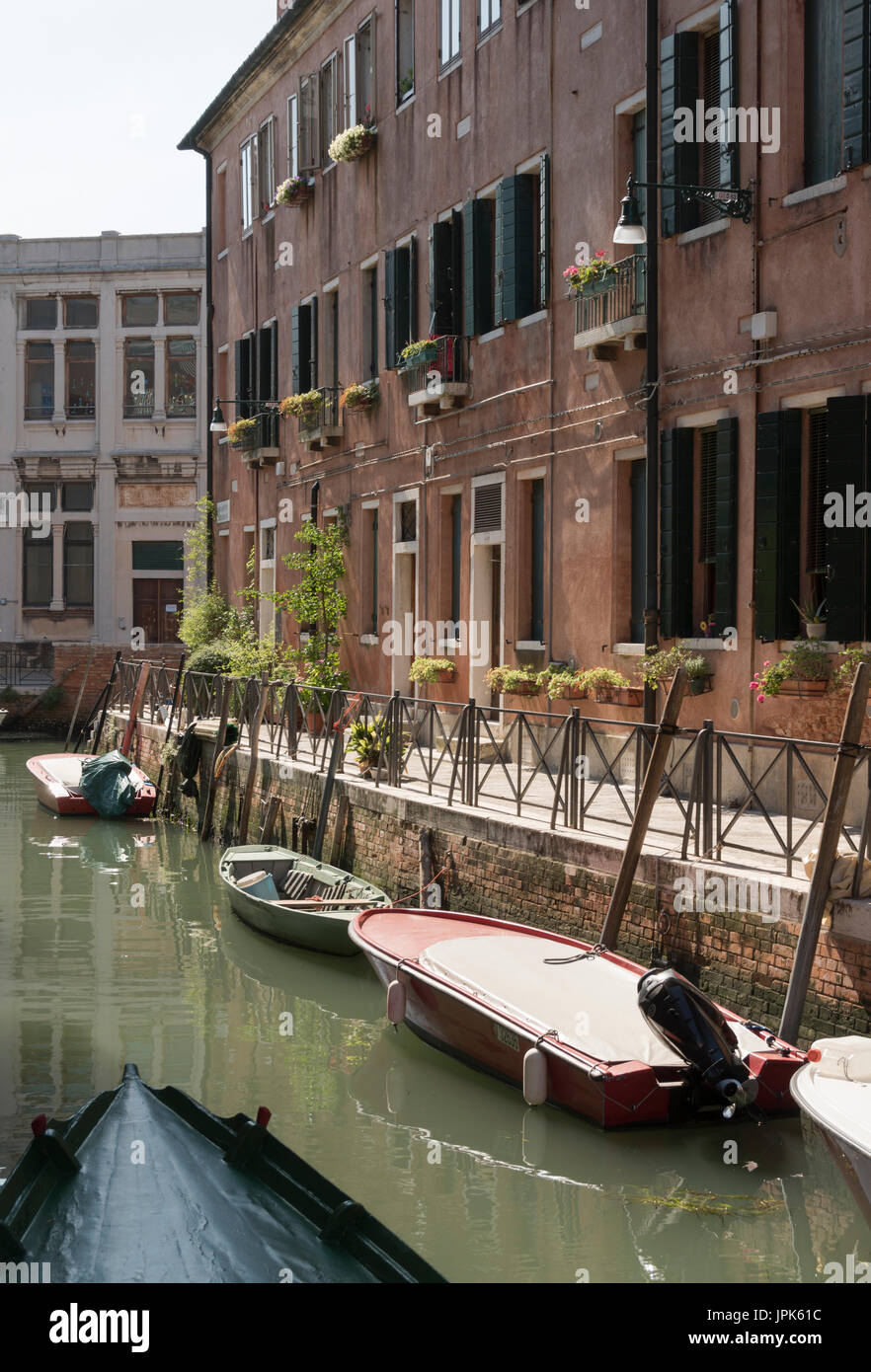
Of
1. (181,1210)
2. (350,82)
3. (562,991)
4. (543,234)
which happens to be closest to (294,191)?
(350,82)

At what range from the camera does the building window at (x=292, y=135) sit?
23.4 m

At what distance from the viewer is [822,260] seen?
448 inches

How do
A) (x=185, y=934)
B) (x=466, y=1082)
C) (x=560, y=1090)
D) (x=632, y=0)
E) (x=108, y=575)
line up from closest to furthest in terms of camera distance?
1. (x=560, y=1090)
2. (x=466, y=1082)
3. (x=632, y=0)
4. (x=185, y=934)
5. (x=108, y=575)

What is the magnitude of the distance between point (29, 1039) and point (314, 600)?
1129 cm

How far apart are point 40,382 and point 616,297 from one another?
27238 mm

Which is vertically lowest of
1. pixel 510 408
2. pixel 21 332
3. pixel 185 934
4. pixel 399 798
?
pixel 185 934

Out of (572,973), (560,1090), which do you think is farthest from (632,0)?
(560,1090)

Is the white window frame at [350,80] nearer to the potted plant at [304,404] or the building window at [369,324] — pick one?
the building window at [369,324]

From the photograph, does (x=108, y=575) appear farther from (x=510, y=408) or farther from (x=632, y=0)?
(x=632, y=0)

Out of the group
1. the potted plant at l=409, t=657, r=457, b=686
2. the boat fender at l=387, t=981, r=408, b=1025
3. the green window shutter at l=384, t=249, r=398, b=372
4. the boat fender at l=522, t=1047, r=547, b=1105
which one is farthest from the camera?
the green window shutter at l=384, t=249, r=398, b=372

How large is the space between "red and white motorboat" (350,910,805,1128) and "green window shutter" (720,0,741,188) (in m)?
6.14

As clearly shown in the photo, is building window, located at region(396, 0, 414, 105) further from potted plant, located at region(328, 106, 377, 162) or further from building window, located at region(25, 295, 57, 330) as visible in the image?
building window, located at region(25, 295, 57, 330)

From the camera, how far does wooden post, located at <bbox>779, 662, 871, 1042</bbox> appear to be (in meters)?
8.35

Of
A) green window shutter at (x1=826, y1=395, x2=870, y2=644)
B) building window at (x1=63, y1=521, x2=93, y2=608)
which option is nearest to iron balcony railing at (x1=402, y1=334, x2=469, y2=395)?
green window shutter at (x1=826, y1=395, x2=870, y2=644)
